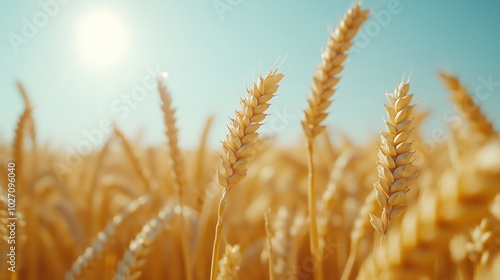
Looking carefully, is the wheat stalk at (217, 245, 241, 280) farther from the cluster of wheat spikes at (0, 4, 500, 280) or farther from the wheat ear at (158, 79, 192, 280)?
the wheat ear at (158, 79, 192, 280)

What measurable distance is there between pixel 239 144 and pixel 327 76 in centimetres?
52

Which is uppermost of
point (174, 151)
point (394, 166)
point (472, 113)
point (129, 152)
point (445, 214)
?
point (129, 152)

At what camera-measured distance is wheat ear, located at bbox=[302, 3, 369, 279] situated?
1.24 metres

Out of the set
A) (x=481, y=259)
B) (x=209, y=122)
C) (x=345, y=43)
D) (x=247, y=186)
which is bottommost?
(x=481, y=259)

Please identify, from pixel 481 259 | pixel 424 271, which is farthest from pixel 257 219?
pixel 424 271

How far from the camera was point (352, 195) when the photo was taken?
9.15ft

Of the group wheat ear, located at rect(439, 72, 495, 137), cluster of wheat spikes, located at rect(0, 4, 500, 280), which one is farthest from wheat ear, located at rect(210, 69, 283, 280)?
wheat ear, located at rect(439, 72, 495, 137)

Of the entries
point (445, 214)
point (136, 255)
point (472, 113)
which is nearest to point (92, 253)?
point (136, 255)

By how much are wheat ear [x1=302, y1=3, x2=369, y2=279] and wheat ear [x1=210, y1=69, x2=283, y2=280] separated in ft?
1.20

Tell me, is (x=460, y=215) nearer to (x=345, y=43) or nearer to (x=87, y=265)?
(x=345, y=43)

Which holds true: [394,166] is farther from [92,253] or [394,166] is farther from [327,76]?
[92,253]

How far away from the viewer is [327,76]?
1.28 m

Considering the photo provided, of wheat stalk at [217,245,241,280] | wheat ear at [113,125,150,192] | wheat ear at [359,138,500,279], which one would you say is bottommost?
wheat ear at [359,138,500,279]

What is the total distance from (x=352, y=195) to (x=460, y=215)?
8.19 ft
